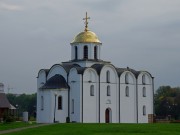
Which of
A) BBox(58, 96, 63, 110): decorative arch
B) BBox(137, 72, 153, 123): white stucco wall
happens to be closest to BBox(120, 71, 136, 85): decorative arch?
BBox(137, 72, 153, 123): white stucco wall

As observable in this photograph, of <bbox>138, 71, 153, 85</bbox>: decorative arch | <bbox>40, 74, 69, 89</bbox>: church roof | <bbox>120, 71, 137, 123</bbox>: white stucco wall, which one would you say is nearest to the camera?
<bbox>40, 74, 69, 89</bbox>: church roof

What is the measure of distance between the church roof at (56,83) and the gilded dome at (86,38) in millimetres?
5734

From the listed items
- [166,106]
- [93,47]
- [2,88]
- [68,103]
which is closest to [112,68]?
[93,47]

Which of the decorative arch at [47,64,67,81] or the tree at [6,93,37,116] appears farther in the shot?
the tree at [6,93,37,116]

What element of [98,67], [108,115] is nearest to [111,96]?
[108,115]

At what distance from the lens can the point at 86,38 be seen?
6850 cm

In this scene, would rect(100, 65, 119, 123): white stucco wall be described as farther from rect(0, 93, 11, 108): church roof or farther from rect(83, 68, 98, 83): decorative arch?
rect(0, 93, 11, 108): church roof

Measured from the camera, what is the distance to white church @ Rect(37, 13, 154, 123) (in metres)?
63.9

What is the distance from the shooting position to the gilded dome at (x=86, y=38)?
6831cm

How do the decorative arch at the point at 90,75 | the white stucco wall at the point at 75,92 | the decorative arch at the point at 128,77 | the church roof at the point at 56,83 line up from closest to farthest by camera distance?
the white stucco wall at the point at 75,92 → the church roof at the point at 56,83 → the decorative arch at the point at 90,75 → the decorative arch at the point at 128,77

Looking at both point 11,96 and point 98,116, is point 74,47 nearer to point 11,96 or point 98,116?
point 98,116

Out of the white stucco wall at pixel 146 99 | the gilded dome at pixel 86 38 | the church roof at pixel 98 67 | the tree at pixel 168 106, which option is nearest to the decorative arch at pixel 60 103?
the church roof at pixel 98 67

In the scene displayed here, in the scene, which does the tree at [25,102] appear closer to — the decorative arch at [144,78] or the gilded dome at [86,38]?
the decorative arch at [144,78]

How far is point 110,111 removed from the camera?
66.6 meters
